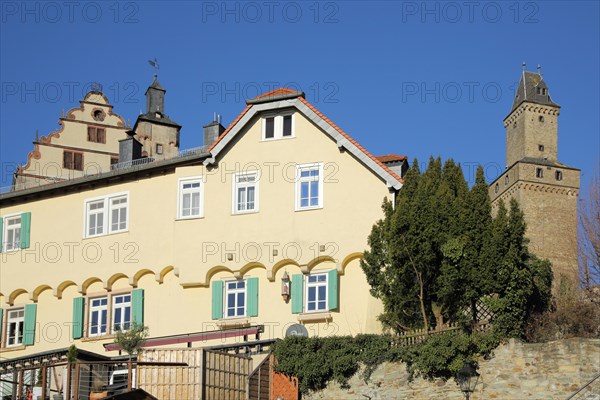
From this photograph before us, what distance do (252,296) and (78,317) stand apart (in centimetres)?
738

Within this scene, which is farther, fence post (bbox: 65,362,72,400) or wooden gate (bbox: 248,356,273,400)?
wooden gate (bbox: 248,356,273,400)

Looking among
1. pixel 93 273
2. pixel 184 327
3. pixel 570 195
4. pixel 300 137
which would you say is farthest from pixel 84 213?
pixel 570 195

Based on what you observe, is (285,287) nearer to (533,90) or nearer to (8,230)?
(8,230)

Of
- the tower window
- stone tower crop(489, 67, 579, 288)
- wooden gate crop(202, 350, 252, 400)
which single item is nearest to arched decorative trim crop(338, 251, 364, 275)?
wooden gate crop(202, 350, 252, 400)

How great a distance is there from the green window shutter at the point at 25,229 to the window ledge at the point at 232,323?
9.88 meters

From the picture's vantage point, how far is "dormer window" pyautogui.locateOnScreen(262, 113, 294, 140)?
40.4 metres

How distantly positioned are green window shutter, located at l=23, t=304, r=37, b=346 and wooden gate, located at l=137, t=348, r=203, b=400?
14.7 metres

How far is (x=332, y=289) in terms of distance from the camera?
125 ft

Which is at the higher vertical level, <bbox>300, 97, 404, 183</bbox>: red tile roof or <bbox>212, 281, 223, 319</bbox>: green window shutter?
<bbox>300, 97, 404, 183</bbox>: red tile roof

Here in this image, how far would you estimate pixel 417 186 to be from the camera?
117 feet

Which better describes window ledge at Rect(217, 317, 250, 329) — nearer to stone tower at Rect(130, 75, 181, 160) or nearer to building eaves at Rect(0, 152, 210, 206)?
building eaves at Rect(0, 152, 210, 206)

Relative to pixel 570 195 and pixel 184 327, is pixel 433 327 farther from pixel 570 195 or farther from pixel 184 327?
pixel 570 195

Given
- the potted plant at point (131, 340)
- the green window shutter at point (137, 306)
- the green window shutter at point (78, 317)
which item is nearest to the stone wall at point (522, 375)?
the potted plant at point (131, 340)

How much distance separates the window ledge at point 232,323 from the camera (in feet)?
128
